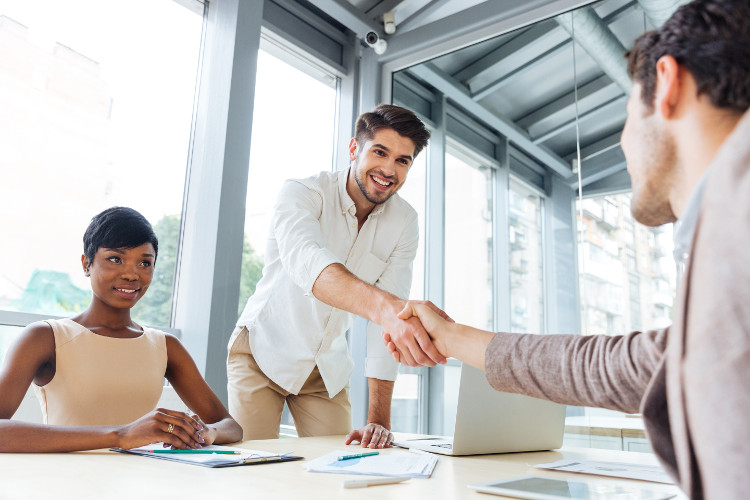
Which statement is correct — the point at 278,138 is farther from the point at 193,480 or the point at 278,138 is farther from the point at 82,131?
the point at 193,480

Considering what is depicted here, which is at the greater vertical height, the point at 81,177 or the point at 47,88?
the point at 47,88

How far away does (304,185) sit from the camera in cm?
219

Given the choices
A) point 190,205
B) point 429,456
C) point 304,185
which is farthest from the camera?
point 190,205

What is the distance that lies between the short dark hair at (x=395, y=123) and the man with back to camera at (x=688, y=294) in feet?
3.49

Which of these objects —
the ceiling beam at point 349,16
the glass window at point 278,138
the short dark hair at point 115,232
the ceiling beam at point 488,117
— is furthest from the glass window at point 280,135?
the short dark hair at point 115,232

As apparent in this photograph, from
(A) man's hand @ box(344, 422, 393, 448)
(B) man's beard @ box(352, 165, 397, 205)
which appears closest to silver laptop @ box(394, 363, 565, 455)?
(A) man's hand @ box(344, 422, 393, 448)

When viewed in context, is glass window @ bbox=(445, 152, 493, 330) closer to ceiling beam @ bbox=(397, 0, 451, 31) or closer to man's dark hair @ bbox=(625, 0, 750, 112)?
ceiling beam @ bbox=(397, 0, 451, 31)

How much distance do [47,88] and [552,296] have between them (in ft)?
7.28

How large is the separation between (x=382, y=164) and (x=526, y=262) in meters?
0.98

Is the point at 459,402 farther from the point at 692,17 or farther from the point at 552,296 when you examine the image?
the point at 552,296

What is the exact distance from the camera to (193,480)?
902mm

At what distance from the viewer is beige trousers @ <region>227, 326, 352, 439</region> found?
6.72 ft

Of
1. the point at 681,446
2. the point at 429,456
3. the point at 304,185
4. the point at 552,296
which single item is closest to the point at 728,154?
the point at 681,446

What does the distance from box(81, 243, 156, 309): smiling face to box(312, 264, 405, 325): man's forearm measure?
501 mm
